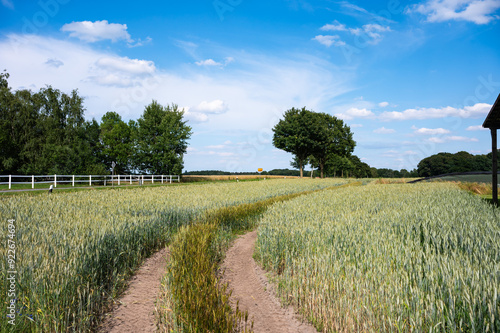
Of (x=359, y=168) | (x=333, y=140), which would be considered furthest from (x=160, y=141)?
(x=359, y=168)

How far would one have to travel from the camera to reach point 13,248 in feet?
16.1

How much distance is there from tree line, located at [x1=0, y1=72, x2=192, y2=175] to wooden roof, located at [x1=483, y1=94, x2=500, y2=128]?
137 ft

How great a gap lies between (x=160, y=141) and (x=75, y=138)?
45.0 feet

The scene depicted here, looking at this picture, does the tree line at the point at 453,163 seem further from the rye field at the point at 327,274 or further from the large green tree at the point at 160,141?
the rye field at the point at 327,274

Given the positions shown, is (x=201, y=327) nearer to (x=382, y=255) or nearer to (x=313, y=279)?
(x=313, y=279)

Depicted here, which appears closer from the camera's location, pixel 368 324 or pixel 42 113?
→ pixel 368 324

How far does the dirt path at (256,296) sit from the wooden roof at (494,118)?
38.8ft

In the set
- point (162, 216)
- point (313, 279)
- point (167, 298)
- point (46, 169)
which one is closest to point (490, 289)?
point (313, 279)

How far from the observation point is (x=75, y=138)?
151 ft

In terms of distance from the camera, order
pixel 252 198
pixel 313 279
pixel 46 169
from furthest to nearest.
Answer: pixel 46 169, pixel 252 198, pixel 313 279

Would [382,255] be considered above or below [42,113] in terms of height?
below

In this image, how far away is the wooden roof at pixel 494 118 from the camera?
37.5 feet

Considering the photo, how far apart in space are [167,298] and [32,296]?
6.71ft

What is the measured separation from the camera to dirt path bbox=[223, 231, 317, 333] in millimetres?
4531
